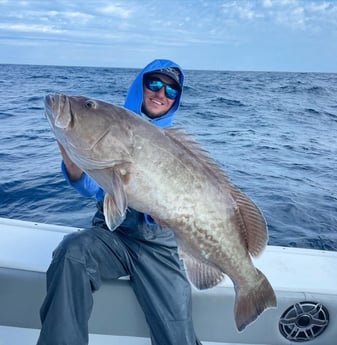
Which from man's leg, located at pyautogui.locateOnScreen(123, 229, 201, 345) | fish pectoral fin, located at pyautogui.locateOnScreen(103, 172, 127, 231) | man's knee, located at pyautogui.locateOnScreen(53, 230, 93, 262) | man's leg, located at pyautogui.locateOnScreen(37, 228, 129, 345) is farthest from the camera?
man's leg, located at pyautogui.locateOnScreen(123, 229, 201, 345)

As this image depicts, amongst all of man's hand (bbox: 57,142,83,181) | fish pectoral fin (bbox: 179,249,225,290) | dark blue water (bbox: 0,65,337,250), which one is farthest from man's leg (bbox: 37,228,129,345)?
dark blue water (bbox: 0,65,337,250)

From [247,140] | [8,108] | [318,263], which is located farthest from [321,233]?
[8,108]

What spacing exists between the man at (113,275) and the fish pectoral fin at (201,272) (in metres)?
0.41

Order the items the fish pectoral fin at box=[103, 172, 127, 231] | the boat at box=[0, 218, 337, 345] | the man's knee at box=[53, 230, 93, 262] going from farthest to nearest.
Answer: the boat at box=[0, 218, 337, 345], the man's knee at box=[53, 230, 93, 262], the fish pectoral fin at box=[103, 172, 127, 231]

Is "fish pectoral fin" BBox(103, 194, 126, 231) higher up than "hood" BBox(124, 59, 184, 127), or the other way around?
"hood" BBox(124, 59, 184, 127)

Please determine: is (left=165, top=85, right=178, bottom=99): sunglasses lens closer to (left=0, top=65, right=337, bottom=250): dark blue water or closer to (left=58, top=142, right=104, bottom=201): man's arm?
(left=58, top=142, right=104, bottom=201): man's arm

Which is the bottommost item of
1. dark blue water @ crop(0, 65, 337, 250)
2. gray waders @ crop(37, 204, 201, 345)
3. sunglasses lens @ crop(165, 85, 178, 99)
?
dark blue water @ crop(0, 65, 337, 250)

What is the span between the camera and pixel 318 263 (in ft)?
12.1

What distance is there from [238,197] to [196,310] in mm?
1133

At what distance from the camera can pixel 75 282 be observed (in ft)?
9.20

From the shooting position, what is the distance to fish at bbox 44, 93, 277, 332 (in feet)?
7.86

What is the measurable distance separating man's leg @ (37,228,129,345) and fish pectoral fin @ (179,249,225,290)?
65 cm

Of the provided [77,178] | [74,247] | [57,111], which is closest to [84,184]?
[77,178]

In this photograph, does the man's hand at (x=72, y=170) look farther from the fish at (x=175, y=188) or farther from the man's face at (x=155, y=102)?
the man's face at (x=155, y=102)
